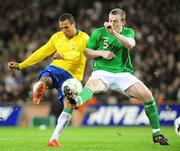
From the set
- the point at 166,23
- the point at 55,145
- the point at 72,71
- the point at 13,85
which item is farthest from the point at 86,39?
the point at 166,23

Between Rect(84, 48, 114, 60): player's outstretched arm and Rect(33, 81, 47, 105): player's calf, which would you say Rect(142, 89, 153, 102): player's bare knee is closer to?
Rect(84, 48, 114, 60): player's outstretched arm

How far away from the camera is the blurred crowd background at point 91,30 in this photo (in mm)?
23781

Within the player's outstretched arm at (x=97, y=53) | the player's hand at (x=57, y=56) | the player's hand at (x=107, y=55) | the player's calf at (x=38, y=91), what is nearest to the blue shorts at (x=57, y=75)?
the player's hand at (x=57, y=56)

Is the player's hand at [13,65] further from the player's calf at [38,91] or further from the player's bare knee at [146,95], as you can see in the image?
the player's bare knee at [146,95]

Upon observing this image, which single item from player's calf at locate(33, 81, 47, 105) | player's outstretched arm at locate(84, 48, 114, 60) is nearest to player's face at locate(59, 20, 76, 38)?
player's outstretched arm at locate(84, 48, 114, 60)

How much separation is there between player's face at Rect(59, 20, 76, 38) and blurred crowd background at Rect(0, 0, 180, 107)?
1130cm

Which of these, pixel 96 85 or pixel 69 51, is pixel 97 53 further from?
pixel 69 51

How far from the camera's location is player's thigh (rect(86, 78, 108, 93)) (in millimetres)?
11039

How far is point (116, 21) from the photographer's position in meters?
11.5

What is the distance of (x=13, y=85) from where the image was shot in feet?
82.0

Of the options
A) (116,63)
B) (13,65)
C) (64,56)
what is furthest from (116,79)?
(13,65)

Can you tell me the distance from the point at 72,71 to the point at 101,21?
51.1 feet

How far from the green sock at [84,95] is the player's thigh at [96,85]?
0.69ft

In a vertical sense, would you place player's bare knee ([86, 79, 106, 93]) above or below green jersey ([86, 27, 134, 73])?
below
